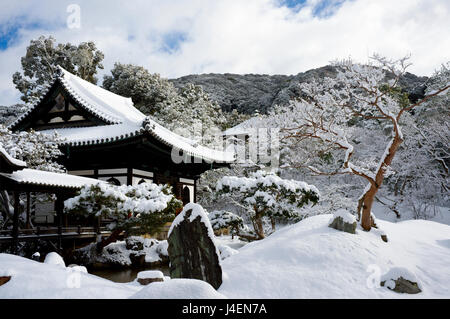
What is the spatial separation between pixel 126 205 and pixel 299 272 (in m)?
5.69

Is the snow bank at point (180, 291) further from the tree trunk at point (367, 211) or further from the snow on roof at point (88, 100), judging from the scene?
the snow on roof at point (88, 100)

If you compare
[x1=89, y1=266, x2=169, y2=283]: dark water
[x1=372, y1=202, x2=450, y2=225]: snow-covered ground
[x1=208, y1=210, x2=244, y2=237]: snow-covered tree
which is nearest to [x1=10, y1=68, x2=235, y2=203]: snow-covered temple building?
[x1=208, y1=210, x2=244, y2=237]: snow-covered tree

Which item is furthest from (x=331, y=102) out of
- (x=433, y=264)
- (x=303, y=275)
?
(x=303, y=275)

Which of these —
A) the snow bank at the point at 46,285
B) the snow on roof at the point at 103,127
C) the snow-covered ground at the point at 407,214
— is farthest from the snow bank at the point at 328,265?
the snow-covered ground at the point at 407,214

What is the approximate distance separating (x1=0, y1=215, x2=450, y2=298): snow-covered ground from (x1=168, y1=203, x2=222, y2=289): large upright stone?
337 millimetres

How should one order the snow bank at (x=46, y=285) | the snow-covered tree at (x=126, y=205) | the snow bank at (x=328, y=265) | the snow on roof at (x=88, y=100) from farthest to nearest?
1. the snow on roof at (x=88, y=100)
2. the snow-covered tree at (x=126, y=205)
3. the snow bank at (x=328, y=265)
4. the snow bank at (x=46, y=285)

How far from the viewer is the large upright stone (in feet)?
16.9

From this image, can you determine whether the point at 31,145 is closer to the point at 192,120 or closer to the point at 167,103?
the point at 192,120

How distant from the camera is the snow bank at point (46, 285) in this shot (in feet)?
11.0

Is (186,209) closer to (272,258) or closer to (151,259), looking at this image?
(272,258)

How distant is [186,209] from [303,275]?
2.21 meters

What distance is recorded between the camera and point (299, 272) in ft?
17.4

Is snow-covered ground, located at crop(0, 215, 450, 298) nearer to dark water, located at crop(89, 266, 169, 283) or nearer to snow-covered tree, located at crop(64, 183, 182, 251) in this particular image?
snow-covered tree, located at crop(64, 183, 182, 251)

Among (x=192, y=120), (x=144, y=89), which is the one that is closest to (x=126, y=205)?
(x=192, y=120)
